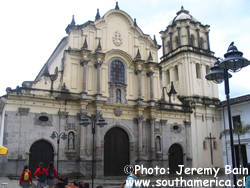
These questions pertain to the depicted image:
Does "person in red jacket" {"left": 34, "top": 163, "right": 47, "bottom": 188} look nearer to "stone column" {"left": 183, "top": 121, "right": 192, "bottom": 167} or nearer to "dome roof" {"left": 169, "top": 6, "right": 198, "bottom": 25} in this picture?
"stone column" {"left": 183, "top": 121, "right": 192, "bottom": 167}

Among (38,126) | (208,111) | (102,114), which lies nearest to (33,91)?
(38,126)

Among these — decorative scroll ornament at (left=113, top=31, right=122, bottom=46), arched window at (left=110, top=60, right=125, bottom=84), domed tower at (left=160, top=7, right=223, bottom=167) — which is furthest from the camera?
domed tower at (left=160, top=7, right=223, bottom=167)

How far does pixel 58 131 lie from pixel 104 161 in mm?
4389

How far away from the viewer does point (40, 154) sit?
20.2 m

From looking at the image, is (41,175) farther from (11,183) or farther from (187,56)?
(187,56)

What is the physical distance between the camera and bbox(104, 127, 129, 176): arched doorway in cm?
2245

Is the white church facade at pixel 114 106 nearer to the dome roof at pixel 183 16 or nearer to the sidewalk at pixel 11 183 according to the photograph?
the dome roof at pixel 183 16

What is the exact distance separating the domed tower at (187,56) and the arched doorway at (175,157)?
5785 mm

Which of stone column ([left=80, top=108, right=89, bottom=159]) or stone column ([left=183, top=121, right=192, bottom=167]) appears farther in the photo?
stone column ([left=183, top=121, right=192, bottom=167])

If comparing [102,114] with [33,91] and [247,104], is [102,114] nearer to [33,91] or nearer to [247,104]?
[33,91]

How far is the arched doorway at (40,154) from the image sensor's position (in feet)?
64.7

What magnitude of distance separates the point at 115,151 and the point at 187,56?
12.9 m

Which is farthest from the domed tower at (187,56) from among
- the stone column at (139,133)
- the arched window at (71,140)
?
the arched window at (71,140)

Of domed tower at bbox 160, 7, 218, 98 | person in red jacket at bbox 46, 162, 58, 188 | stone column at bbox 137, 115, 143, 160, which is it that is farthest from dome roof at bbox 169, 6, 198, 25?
person in red jacket at bbox 46, 162, 58, 188
